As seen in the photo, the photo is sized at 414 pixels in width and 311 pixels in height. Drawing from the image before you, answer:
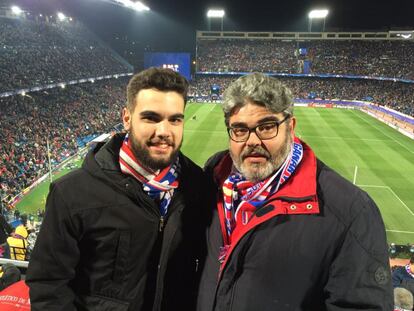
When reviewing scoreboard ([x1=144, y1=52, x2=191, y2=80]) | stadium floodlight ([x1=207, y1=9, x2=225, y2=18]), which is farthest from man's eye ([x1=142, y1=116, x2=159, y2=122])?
stadium floodlight ([x1=207, y1=9, x2=225, y2=18])

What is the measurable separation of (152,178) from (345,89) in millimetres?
69257

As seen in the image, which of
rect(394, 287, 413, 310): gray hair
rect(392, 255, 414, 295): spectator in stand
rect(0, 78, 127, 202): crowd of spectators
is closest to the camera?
rect(394, 287, 413, 310): gray hair

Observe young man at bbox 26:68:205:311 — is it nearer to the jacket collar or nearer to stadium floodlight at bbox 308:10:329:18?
the jacket collar

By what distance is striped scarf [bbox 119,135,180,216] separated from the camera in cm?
291

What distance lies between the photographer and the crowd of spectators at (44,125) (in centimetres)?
2262

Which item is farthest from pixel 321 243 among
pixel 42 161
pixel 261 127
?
pixel 42 161

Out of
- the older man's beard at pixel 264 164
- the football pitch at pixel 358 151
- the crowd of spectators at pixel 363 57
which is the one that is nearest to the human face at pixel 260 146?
the older man's beard at pixel 264 164

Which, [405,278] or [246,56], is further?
[246,56]

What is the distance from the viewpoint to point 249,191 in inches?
106

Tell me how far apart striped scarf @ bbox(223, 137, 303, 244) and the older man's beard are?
0.04 m

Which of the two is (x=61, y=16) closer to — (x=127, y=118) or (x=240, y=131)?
(x=127, y=118)

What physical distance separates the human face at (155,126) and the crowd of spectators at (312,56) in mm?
69106

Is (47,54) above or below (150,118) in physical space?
above

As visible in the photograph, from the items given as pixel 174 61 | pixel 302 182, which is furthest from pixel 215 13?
pixel 302 182
